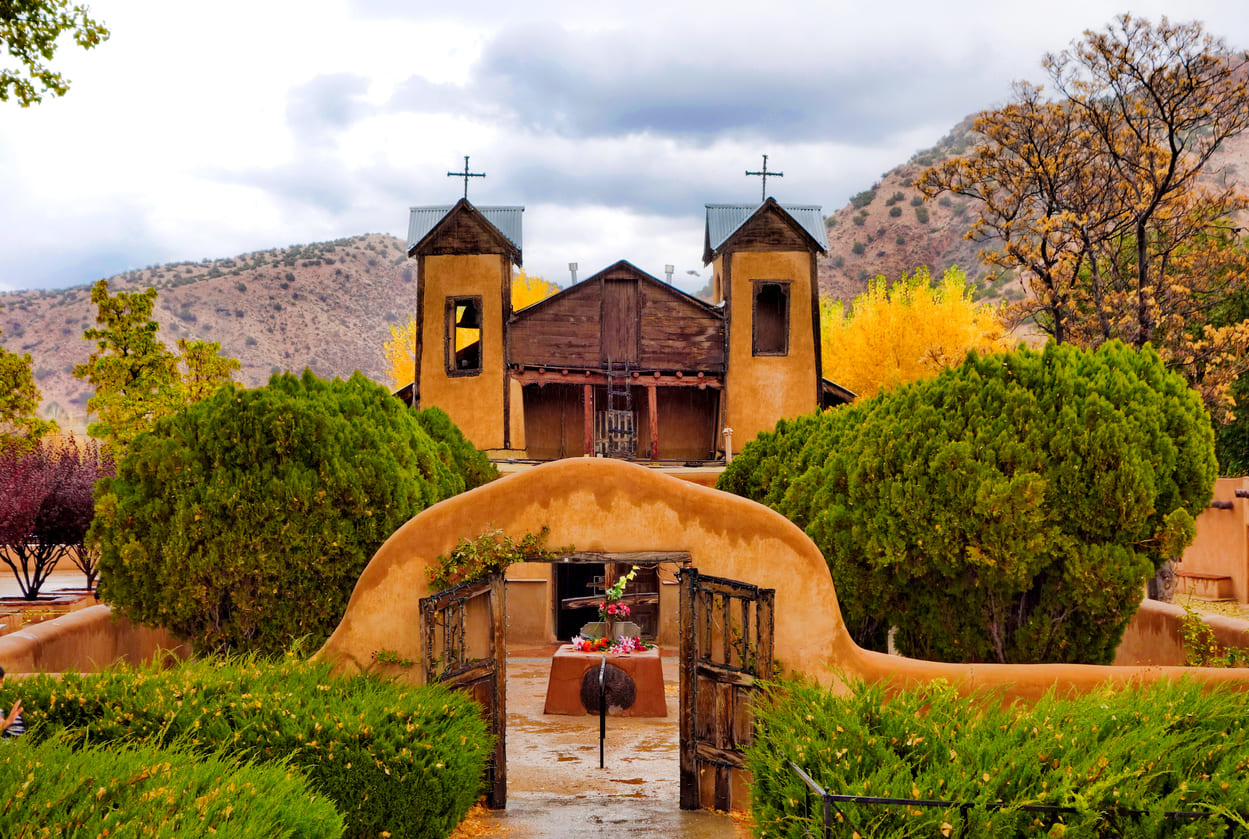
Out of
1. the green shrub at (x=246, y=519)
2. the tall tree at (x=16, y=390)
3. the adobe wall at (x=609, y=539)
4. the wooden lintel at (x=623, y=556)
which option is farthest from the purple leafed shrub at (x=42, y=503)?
the wooden lintel at (x=623, y=556)

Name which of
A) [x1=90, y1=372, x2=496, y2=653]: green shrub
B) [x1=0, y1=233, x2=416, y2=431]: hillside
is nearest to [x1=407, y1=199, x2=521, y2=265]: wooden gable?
[x1=90, y1=372, x2=496, y2=653]: green shrub

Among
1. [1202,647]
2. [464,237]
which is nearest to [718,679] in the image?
[1202,647]

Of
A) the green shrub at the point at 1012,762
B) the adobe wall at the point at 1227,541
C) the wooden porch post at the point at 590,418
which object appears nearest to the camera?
the green shrub at the point at 1012,762

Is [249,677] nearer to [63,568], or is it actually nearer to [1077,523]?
[1077,523]

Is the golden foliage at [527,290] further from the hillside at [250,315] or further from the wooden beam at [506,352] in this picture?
the hillside at [250,315]

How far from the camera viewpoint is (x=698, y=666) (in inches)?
364

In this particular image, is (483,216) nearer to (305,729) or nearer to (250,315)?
(305,729)

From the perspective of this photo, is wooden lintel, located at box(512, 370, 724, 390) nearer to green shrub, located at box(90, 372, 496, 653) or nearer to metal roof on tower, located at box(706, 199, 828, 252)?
metal roof on tower, located at box(706, 199, 828, 252)

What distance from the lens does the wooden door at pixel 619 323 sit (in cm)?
2409

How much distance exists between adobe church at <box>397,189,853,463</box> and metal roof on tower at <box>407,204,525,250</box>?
4 centimetres

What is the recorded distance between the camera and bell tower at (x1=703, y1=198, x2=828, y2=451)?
24.2m

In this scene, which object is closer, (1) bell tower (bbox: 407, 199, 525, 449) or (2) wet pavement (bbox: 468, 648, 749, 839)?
(2) wet pavement (bbox: 468, 648, 749, 839)

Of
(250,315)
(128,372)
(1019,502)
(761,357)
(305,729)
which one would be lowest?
(305,729)

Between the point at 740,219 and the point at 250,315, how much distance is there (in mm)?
56845
